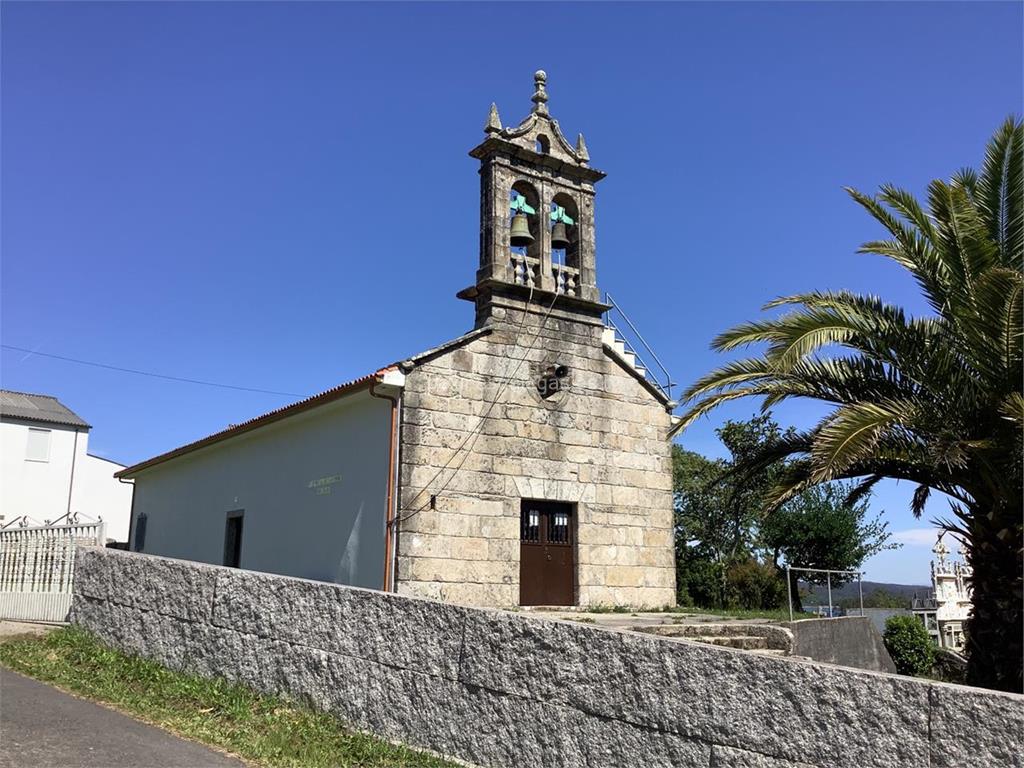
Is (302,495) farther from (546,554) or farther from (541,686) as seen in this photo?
(541,686)

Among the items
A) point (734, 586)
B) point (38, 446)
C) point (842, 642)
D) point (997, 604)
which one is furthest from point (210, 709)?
point (38, 446)

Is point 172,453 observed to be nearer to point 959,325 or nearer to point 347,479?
point 347,479

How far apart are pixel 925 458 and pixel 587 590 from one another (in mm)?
6957

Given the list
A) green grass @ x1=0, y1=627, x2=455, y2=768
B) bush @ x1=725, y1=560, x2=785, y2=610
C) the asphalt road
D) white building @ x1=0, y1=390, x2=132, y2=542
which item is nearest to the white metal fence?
green grass @ x1=0, y1=627, x2=455, y2=768

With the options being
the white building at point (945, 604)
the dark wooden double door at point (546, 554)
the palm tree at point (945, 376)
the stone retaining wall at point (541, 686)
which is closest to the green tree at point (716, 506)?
the white building at point (945, 604)

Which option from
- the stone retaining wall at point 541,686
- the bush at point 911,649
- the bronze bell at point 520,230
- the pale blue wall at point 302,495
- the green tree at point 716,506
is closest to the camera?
the stone retaining wall at point 541,686

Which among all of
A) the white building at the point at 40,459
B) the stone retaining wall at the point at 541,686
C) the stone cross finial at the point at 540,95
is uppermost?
the stone cross finial at the point at 540,95

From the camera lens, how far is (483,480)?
1388cm

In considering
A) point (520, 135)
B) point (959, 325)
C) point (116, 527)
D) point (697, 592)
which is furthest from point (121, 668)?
point (116, 527)

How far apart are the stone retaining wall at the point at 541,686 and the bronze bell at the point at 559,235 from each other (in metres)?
9.55

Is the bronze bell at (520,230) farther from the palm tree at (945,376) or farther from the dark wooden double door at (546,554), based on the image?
the palm tree at (945,376)

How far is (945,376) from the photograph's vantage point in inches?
347

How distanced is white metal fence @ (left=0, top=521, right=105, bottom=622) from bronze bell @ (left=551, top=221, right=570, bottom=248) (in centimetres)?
892

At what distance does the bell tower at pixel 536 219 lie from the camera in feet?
48.5
